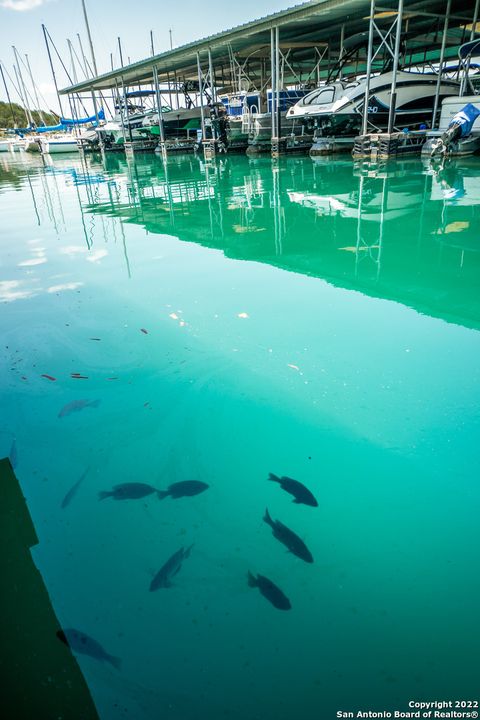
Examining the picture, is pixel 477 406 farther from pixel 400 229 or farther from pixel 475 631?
pixel 400 229

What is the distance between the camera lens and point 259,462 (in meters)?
2.06

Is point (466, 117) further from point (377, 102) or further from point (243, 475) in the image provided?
point (243, 475)

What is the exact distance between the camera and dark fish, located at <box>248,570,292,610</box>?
1.45 metres

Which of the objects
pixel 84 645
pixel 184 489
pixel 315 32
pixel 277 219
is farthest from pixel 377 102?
pixel 84 645

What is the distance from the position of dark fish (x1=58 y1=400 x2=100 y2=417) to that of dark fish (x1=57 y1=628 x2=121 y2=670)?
1339 mm

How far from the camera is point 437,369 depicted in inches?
103

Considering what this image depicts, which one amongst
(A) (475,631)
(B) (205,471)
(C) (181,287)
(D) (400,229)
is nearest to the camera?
(A) (475,631)

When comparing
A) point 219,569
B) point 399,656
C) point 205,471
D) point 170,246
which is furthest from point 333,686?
point 170,246

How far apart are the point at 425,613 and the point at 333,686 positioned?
0.39m

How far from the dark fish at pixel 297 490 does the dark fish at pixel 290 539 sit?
0.14 meters

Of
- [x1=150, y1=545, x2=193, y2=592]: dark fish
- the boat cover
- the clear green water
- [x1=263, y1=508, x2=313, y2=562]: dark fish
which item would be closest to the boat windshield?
the boat cover

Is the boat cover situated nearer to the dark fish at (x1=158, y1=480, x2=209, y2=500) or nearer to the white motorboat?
the white motorboat

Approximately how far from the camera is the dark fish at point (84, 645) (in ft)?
4.24

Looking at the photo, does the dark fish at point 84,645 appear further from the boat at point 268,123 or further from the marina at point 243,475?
the boat at point 268,123
